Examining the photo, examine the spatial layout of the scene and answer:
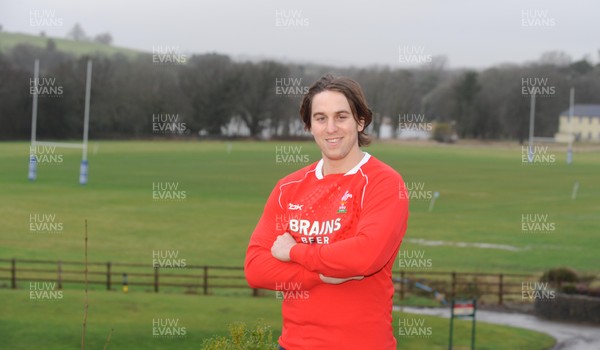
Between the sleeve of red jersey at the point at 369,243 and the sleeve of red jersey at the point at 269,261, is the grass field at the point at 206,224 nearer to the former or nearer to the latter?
the sleeve of red jersey at the point at 269,261

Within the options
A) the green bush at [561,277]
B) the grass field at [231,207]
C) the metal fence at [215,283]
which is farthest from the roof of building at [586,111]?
the green bush at [561,277]

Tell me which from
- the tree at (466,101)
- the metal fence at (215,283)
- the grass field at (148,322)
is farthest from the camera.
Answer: the tree at (466,101)

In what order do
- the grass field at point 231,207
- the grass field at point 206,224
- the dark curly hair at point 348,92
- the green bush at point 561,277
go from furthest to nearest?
the grass field at point 231,207 < the green bush at point 561,277 < the grass field at point 206,224 < the dark curly hair at point 348,92

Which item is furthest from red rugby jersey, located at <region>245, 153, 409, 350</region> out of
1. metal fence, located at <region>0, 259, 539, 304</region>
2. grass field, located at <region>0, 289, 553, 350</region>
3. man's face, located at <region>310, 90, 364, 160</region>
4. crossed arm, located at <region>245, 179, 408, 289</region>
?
metal fence, located at <region>0, 259, 539, 304</region>

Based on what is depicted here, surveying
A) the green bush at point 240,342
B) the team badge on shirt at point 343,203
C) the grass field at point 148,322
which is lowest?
the grass field at point 148,322

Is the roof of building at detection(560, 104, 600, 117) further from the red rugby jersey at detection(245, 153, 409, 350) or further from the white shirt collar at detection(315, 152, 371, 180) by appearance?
the red rugby jersey at detection(245, 153, 409, 350)

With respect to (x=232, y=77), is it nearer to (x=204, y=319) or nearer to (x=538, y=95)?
(x=538, y=95)

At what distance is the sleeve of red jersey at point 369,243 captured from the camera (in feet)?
14.3

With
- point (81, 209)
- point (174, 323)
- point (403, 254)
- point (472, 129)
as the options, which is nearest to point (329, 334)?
point (174, 323)

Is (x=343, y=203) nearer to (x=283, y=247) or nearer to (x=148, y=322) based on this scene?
(x=283, y=247)

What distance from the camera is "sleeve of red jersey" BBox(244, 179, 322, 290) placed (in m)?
4.66

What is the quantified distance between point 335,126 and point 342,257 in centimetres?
67

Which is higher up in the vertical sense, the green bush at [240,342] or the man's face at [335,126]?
the man's face at [335,126]

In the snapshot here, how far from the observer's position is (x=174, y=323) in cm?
2616
